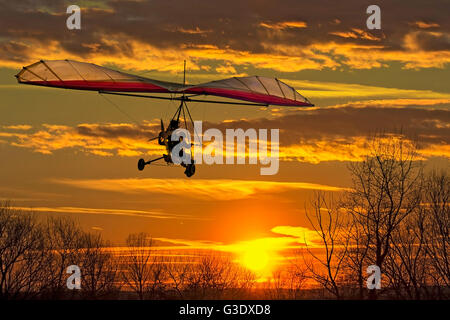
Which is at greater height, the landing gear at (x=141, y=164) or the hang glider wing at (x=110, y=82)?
the hang glider wing at (x=110, y=82)

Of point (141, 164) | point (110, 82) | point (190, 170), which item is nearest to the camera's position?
point (190, 170)

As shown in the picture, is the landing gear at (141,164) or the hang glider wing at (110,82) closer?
the hang glider wing at (110,82)

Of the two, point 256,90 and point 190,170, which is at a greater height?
point 256,90

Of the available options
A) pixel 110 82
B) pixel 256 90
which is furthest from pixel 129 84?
pixel 256 90

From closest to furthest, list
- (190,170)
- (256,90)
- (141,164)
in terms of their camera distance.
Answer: (190,170) < (141,164) < (256,90)

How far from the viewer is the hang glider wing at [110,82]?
2489cm

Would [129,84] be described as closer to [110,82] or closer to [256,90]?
[110,82]

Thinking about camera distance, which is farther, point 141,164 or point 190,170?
point 141,164

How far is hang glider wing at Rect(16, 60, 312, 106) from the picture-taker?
24891 mm

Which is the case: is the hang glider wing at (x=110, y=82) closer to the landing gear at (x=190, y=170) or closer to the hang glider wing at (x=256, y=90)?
the hang glider wing at (x=256, y=90)

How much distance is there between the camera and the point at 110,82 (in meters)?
26.3

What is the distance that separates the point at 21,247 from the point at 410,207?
110 feet

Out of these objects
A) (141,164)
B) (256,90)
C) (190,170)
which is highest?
(256,90)
